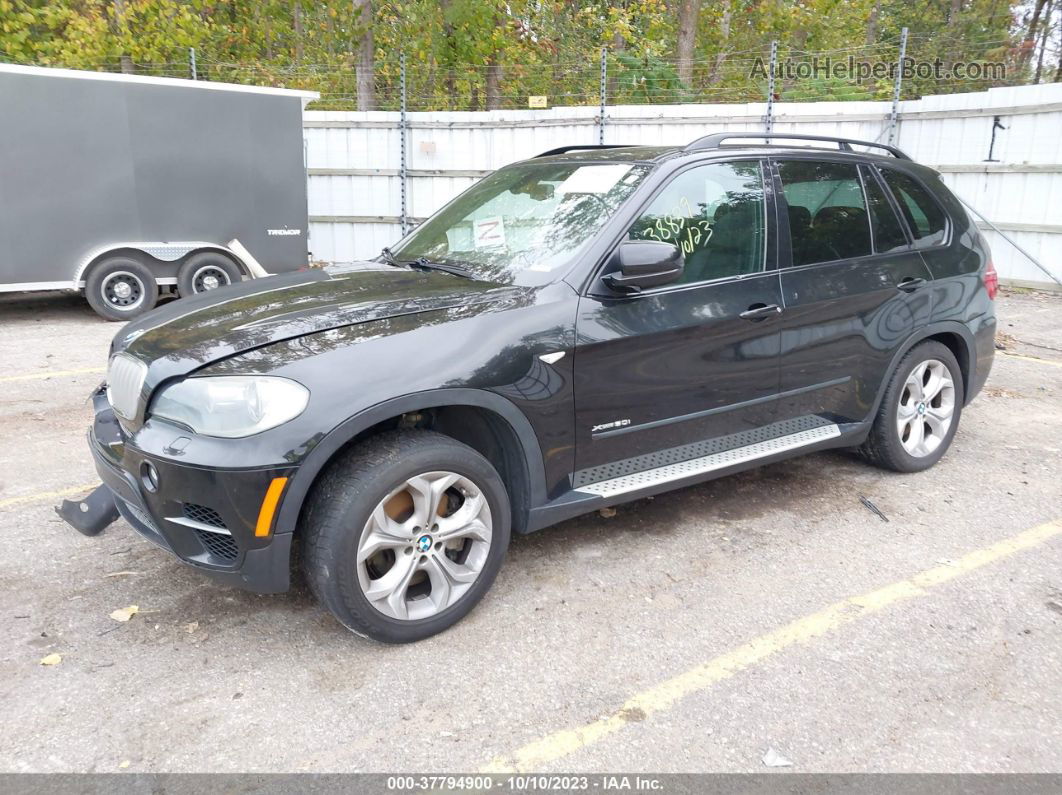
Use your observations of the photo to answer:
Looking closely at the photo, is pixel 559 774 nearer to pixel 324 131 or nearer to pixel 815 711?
pixel 815 711

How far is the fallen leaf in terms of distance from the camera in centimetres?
333

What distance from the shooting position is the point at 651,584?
12.0 feet

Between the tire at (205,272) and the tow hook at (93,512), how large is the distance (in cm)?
665

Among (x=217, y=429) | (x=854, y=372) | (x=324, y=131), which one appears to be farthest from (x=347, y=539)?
(x=324, y=131)

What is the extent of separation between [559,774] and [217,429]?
1.54 m

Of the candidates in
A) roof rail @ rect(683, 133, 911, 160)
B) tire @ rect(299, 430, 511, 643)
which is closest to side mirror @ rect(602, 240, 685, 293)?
roof rail @ rect(683, 133, 911, 160)

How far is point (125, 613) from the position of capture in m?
3.36

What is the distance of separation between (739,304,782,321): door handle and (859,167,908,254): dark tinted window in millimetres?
909

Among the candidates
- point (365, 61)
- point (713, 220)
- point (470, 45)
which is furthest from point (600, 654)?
point (470, 45)

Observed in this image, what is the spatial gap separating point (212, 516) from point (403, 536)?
646 millimetres

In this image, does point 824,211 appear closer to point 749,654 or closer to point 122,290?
point 749,654

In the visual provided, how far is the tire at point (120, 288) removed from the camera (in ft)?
31.3

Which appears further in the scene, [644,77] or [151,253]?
[644,77]

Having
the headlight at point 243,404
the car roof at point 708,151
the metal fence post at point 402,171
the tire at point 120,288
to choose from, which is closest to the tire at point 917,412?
the car roof at point 708,151
